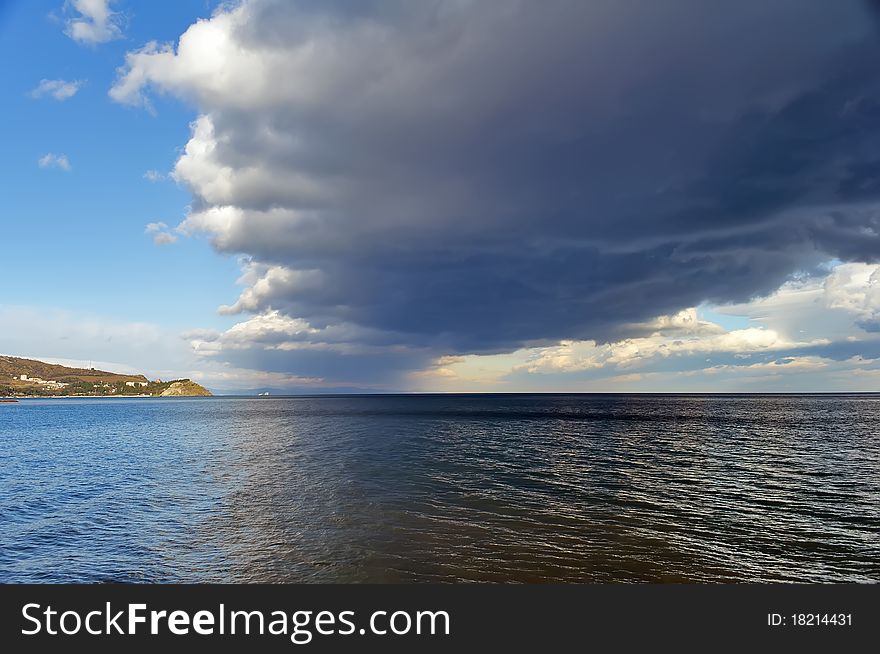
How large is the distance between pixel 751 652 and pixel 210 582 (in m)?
20.3

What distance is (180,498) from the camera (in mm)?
36281

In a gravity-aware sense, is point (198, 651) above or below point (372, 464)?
above

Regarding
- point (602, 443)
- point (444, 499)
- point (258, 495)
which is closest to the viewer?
point (444, 499)

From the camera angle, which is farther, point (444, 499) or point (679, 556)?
point (444, 499)

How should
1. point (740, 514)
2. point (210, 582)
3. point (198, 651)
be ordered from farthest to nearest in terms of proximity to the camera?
point (740, 514), point (210, 582), point (198, 651)

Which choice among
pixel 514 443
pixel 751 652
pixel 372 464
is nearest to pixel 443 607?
pixel 751 652

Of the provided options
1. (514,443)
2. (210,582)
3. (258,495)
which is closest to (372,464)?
(258,495)

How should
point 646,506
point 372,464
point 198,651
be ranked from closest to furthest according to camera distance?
point 198,651 < point 646,506 < point 372,464

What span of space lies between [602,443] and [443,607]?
6384 cm

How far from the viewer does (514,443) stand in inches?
2872

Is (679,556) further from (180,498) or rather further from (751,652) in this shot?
(180,498)

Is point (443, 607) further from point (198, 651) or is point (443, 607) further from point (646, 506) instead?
point (646, 506)

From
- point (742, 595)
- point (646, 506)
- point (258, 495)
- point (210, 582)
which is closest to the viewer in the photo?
point (742, 595)

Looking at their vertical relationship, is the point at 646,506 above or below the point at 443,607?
below
